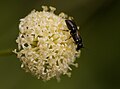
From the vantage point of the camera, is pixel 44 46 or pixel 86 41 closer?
pixel 44 46

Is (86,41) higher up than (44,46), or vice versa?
(86,41)

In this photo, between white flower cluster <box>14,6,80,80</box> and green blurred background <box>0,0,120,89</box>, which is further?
green blurred background <box>0,0,120,89</box>

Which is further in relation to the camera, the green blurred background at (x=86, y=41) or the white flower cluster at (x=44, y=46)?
the green blurred background at (x=86, y=41)

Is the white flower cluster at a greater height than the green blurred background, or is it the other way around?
the green blurred background
